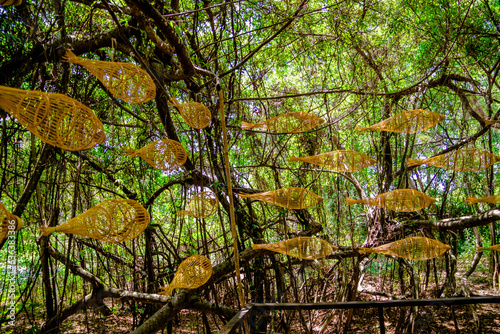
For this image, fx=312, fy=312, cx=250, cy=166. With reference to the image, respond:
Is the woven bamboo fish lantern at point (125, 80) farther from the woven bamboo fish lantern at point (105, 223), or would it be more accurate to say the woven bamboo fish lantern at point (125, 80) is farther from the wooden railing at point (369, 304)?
the wooden railing at point (369, 304)

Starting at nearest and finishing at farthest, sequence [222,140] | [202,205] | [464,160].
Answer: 1. [202,205]
2. [464,160]
3. [222,140]

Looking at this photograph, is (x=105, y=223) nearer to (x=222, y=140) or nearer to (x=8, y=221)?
(x=8, y=221)

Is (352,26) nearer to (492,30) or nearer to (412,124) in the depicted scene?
(412,124)

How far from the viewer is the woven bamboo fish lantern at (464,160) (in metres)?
2.61

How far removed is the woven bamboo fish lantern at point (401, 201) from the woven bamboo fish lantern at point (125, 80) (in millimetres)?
1912

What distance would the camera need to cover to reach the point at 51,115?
1.26m

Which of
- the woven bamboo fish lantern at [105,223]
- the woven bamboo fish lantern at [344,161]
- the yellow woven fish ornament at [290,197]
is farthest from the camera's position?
the woven bamboo fish lantern at [344,161]

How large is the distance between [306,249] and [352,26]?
7.95 feet

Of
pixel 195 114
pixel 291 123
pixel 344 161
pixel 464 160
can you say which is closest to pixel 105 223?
pixel 195 114

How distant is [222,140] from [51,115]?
1.97 meters

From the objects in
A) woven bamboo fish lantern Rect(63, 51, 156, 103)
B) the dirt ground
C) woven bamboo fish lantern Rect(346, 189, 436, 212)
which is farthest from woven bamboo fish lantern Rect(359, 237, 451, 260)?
woven bamboo fish lantern Rect(63, 51, 156, 103)

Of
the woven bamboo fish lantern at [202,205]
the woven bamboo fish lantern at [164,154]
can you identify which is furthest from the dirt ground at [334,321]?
the woven bamboo fish lantern at [164,154]

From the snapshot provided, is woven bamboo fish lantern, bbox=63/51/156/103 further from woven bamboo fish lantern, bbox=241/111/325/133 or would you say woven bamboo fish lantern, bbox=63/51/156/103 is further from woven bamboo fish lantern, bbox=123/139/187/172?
woven bamboo fish lantern, bbox=241/111/325/133

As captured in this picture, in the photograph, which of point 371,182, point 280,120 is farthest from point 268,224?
point 371,182
